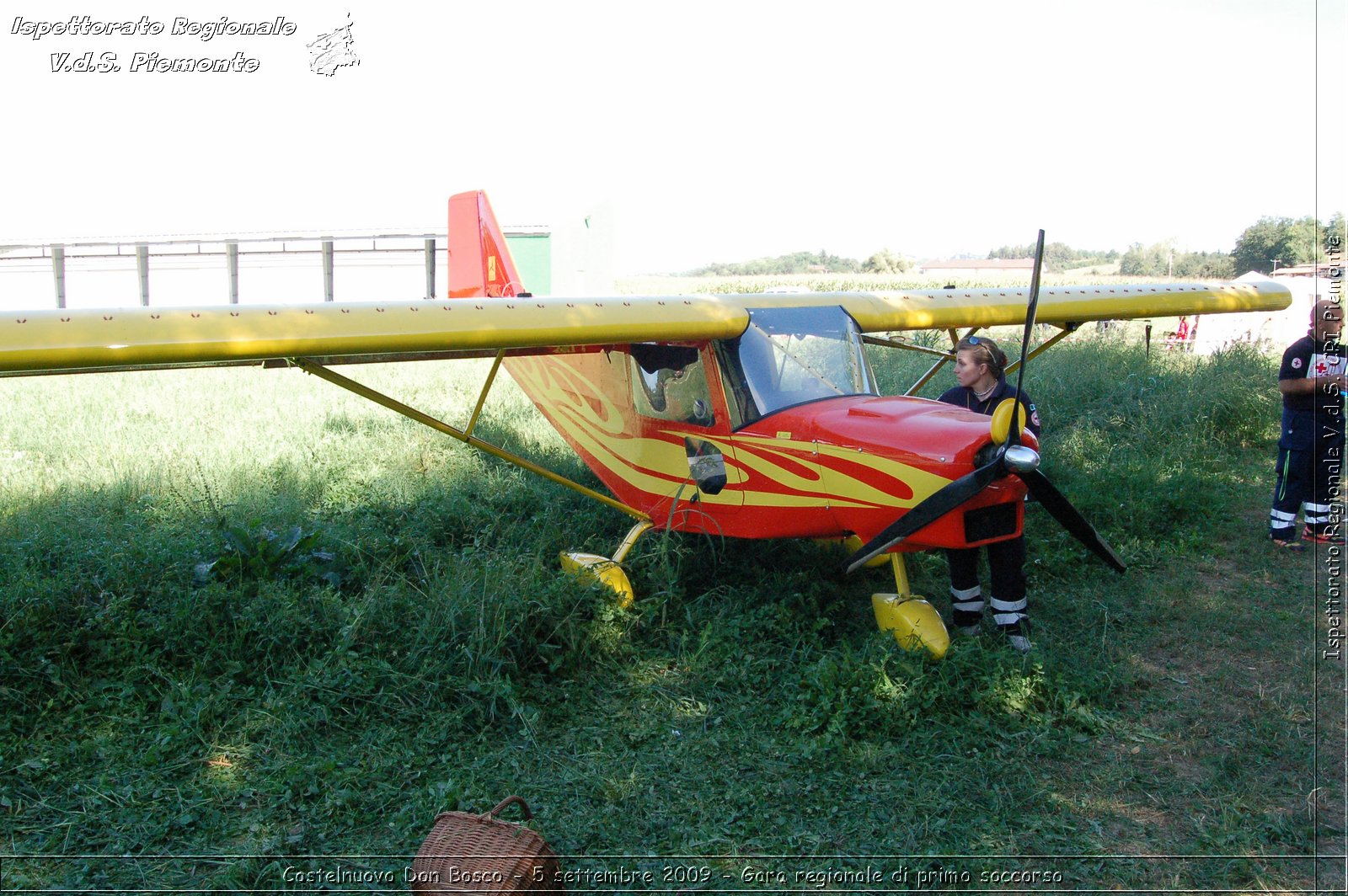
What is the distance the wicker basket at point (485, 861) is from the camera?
113 inches

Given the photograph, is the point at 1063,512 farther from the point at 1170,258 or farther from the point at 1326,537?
the point at 1170,258

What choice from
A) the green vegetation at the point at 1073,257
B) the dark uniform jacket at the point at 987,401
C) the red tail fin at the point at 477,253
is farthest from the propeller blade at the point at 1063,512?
the green vegetation at the point at 1073,257

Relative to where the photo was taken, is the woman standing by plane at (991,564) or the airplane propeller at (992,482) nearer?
the airplane propeller at (992,482)

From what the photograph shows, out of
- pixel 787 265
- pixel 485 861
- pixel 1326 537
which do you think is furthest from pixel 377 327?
pixel 787 265

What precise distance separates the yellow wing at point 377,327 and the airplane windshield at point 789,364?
0.16 meters

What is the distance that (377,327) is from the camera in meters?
4.86

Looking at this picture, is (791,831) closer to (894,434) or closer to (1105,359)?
(894,434)

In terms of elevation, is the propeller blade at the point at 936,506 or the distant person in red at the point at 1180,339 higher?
the distant person in red at the point at 1180,339

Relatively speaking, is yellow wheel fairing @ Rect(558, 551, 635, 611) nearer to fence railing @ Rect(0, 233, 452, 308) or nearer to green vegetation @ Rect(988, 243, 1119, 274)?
fence railing @ Rect(0, 233, 452, 308)

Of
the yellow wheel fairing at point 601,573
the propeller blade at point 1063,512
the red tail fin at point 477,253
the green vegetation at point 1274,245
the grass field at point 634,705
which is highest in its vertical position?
the green vegetation at point 1274,245

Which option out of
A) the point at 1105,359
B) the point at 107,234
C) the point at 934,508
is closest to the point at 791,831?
the point at 934,508

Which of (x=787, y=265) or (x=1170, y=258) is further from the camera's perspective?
(x=787, y=265)

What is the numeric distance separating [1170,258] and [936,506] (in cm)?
3745

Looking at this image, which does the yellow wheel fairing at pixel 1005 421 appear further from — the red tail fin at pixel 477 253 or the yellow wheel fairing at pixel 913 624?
the red tail fin at pixel 477 253
